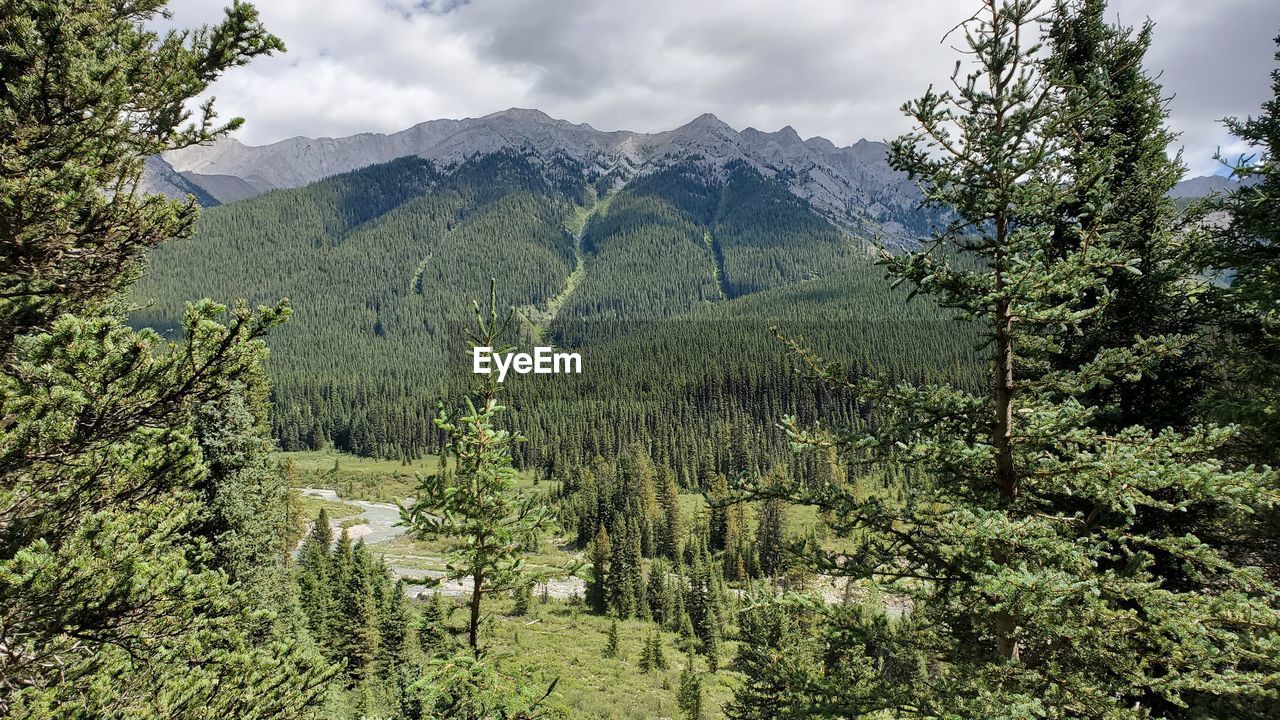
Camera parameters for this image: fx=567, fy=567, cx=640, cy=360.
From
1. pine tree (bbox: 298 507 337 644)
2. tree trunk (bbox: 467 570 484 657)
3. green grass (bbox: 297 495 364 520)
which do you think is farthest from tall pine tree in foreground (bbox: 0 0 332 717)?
green grass (bbox: 297 495 364 520)

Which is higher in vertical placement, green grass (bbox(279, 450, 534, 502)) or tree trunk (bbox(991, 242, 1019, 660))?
tree trunk (bbox(991, 242, 1019, 660))

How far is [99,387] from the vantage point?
16.4 feet

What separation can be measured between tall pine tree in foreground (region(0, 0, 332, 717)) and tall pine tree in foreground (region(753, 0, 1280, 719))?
6.57 meters

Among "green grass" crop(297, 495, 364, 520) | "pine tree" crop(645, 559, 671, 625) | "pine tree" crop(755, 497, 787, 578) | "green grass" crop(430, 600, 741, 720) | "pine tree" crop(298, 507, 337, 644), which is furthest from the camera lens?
"green grass" crop(297, 495, 364, 520)

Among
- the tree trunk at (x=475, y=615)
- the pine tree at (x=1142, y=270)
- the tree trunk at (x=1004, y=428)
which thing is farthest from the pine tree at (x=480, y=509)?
the pine tree at (x=1142, y=270)

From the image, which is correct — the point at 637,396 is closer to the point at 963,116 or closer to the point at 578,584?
the point at 578,584

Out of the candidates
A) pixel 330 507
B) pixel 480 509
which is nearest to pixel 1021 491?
pixel 480 509

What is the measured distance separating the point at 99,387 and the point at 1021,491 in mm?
9742

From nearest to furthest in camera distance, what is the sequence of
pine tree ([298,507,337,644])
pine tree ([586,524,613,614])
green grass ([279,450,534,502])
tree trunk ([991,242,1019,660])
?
1. tree trunk ([991,242,1019,660])
2. pine tree ([298,507,337,644])
3. pine tree ([586,524,613,614])
4. green grass ([279,450,534,502])

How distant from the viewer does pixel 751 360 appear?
520 feet

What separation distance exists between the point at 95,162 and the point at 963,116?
9.26 meters

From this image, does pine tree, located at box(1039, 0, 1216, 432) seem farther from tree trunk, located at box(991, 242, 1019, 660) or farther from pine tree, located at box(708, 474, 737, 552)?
pine tree, located at box(708, 474, 737, 552)

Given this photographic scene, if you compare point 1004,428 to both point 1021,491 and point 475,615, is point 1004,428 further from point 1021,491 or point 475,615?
point 475,615

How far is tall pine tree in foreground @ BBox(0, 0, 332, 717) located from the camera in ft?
16.4
